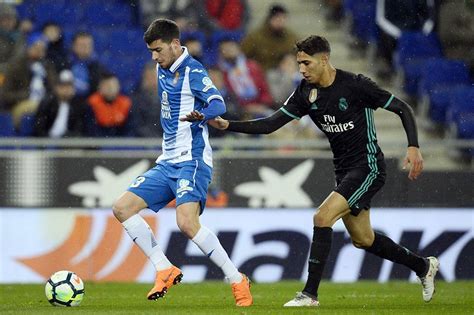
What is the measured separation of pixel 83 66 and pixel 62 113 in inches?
24.7

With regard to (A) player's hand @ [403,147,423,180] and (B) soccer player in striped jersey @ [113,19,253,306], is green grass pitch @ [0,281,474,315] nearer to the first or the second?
(B) soccer player in striped jersey @ [113,19,253,306]

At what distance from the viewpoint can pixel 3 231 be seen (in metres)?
12.5

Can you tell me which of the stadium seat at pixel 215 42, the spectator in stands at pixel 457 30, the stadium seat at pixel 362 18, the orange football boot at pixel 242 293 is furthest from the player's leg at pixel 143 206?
the spectator in stands at pixel 457 30

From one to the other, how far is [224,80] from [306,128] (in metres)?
1.08

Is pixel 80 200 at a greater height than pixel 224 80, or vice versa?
pixel 224 80

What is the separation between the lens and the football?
9094 millimetres

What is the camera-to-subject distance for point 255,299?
1009 cm

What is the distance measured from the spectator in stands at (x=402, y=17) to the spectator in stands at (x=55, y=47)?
140 inches

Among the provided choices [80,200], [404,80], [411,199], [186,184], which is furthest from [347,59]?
[186,184]

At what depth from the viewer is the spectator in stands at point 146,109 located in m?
13.2

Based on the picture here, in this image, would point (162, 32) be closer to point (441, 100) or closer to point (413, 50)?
point (413, 50)

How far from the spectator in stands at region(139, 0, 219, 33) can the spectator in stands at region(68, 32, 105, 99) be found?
0.85 metres

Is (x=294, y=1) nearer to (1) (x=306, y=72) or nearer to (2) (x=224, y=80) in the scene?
(2) (x=224, y=80)

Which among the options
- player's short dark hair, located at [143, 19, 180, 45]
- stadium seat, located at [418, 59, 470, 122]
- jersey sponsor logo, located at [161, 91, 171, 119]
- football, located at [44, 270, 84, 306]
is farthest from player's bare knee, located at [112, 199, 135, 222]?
stadium seat, located at [418, 59, 470, 122]
